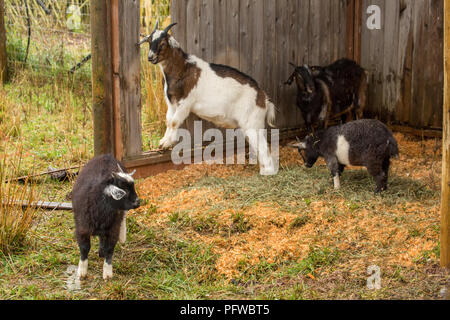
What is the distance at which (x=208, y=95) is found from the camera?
25.6 ft

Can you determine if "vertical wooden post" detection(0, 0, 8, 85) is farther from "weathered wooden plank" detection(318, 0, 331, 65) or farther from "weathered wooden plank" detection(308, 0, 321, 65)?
"weathered wooden plank" detection(318, 0, 331, 65)

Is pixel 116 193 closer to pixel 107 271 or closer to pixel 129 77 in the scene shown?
pixel 107 271

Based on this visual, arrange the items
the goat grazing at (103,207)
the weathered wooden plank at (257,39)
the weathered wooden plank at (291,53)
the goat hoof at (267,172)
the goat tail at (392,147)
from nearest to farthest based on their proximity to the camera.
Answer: the goat grazing at (103,207) < the goat tail at (392,147) < the goat hoof at (267,172) < the weathered wooden plank at (257,39) < the weathered wooden plank at (291,53)

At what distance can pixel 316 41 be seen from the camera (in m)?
10.1

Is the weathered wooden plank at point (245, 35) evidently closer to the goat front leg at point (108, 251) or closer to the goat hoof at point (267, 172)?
the goat hoof at point (267, 172)

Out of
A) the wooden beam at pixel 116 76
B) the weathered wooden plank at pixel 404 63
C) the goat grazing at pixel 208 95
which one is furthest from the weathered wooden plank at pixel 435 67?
the wooden beam at pixel 116 76

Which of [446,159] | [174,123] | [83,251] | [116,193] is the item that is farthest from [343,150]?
[83,251]

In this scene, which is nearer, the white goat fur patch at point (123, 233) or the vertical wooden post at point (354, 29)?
the white goat fur patch at point (123, 233)

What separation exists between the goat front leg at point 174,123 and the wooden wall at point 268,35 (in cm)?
53

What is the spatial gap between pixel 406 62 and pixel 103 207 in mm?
7252

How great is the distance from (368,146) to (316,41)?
3.89m

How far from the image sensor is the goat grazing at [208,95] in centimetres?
756

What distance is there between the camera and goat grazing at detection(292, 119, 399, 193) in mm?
6680
